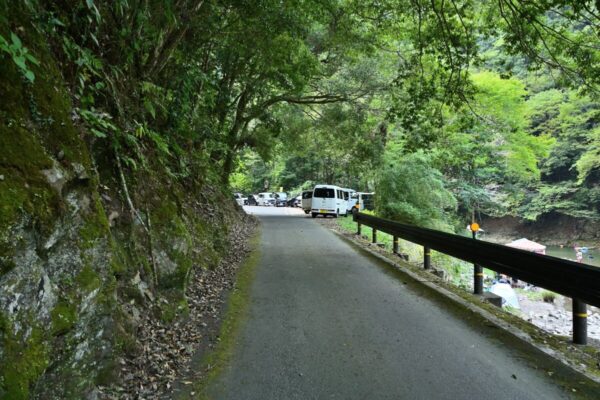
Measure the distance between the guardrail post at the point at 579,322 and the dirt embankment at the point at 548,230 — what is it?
1415 inches

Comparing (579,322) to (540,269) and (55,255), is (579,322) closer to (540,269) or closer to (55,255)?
(540,269)

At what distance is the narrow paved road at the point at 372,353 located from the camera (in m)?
3.42

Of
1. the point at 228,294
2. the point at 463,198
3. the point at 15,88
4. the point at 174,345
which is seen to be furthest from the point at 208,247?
the point at 463,198

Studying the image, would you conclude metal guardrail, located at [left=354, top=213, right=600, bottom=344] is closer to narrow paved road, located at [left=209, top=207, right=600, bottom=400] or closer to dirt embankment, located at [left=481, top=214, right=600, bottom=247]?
narrow paved road, located at [left=209, top=207, right=600, bottom=400]

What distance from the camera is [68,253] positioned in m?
2.94

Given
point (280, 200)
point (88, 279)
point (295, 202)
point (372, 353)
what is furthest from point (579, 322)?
point (280, 200)

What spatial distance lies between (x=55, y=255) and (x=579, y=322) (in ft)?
17.3

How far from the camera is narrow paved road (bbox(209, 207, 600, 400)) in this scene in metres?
3.42

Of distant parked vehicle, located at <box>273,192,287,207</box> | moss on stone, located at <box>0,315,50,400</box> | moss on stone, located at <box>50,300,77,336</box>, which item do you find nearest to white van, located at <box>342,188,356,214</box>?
distant parked vehicle, located at <box>273,192,287,207</box>

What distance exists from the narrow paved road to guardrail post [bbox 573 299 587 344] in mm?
723

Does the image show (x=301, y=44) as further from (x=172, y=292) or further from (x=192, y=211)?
(x=172, y=292)

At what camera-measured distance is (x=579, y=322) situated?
176 inches

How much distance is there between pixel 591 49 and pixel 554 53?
638 millimetres

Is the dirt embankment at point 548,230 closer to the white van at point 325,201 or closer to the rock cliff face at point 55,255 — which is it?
the white van at point 325,201
